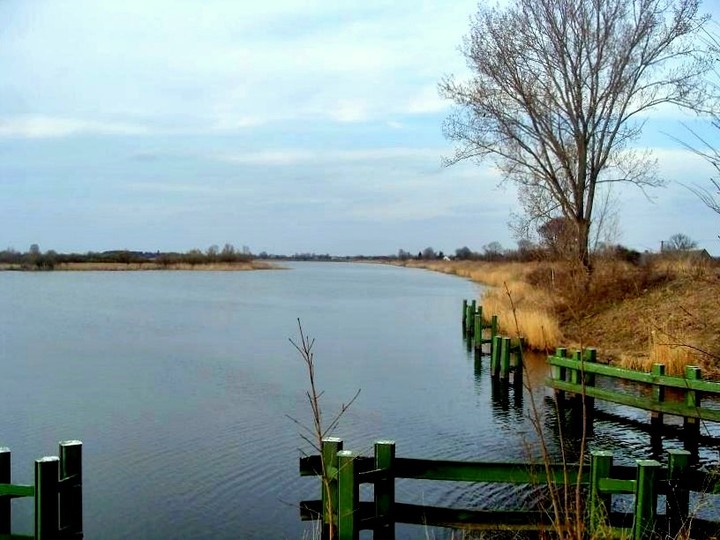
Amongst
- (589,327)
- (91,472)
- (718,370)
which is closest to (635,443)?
(718,370)

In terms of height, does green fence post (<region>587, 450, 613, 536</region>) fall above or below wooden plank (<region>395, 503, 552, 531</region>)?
above

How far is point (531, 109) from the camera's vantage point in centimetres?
2305

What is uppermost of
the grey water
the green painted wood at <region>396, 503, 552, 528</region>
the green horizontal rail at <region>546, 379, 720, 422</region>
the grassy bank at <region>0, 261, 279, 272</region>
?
the grassy bank at <region>0, 261, 279, 272</region>

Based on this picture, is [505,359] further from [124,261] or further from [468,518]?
[124,261]

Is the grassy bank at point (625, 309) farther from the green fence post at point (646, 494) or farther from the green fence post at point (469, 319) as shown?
the green fence post at point (646, 494)

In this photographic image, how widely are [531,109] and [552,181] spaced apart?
230 cm

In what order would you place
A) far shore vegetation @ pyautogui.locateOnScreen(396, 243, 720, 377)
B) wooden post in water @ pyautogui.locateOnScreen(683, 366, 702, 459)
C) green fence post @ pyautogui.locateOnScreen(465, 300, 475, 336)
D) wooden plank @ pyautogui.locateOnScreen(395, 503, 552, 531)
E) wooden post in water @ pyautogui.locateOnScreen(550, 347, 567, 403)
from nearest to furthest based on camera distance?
wooden plank @ pyautogui.locateOnScreen(395, 503, 552, 531)
wooden post in water @ pyautogui.locateOnScreen(683, 366, 702, 459)
wooden post in water @ pyautogui.locateOnScreen(550, 347, 567, 403)
far shore vegetation @ pyautogui.locateOnScreen(396, 243, 720, 377)
green fence post @ pyautogui.locateOnScreen(465, 300, 475, 336)

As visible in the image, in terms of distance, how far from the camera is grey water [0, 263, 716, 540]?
27.5 ft

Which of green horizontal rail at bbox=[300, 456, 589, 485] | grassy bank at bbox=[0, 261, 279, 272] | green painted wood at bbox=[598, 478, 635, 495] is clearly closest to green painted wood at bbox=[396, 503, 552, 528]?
green horizontal rail at bbox=[300, 456, 589, 485]

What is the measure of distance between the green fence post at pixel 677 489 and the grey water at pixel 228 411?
128 cm

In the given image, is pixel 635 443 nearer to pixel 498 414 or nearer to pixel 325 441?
pixel 498 414

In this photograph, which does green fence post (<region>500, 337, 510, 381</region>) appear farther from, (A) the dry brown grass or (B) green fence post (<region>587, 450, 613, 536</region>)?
(B) green fence post (<region>587, 450, 613, 536</region>)

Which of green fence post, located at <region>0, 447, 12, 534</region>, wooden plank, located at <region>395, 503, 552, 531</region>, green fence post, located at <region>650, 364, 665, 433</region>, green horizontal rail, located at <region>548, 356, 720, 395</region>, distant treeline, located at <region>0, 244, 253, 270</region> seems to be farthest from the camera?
distant treeline, located at <region>0, 244, 253, 270</region>

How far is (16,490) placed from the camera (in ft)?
19.6
